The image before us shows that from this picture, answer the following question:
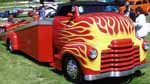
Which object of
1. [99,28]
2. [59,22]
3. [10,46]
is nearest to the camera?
[99,28]

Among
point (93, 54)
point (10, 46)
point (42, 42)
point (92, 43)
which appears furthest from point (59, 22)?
point (10, 46)

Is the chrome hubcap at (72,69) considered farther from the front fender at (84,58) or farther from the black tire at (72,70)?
the front fender at (84,58)

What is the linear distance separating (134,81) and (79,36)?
195 centimetres

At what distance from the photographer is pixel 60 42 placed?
11359 millimetres

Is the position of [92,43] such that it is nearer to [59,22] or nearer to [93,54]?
[93,54]

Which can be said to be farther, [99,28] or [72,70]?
[72,70]

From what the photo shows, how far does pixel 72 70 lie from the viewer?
→ 1057 centimetres

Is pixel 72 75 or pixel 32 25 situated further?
pixel 32 25

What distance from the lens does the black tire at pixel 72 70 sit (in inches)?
405

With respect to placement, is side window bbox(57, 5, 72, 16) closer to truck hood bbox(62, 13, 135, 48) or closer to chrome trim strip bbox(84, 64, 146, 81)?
truck hood bbox(62, 13, 135, 48)

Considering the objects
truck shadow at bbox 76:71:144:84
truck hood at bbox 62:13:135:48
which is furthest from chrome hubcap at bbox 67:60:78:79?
truck hood at bbox 62:13:135:48

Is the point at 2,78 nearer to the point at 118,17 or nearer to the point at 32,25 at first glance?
the point at 32,25

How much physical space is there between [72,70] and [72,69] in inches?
1.4

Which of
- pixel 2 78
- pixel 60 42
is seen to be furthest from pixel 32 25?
pixel 2 78
